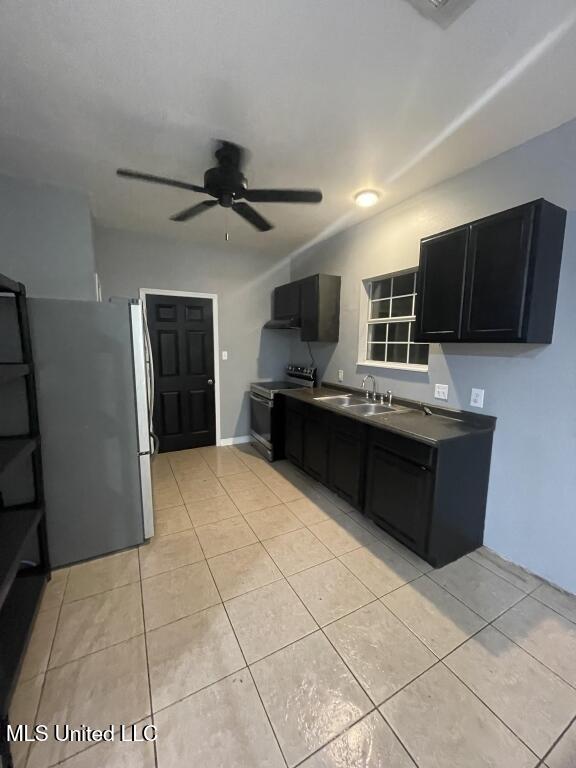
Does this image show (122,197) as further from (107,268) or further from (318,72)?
(318,72)

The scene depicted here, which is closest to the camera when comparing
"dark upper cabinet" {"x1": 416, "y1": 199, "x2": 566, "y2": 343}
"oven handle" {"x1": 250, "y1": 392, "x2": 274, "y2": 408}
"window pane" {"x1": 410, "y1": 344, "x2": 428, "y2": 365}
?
"dark upper cabinet" {"x1": 416, "y1": 199, "x2": 566, "y2": 343}

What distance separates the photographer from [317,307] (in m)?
3.47

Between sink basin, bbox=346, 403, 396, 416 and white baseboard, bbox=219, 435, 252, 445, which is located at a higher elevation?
sink basin, bbox=346, 403, 396, 416

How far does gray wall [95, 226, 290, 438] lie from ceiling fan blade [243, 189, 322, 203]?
81.4 inches

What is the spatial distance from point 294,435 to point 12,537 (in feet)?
7.81

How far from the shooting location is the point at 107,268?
3.48 m

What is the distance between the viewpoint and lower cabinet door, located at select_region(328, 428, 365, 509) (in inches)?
97.9

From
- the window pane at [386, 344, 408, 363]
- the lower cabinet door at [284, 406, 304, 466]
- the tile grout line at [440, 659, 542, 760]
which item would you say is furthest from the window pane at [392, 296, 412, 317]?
the tile grout line at [440, 659, 542, 760]

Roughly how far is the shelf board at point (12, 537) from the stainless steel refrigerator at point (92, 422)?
0.24 meters

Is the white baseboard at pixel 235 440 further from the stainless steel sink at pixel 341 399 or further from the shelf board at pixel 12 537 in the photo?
the shelf board at pixel 12 537

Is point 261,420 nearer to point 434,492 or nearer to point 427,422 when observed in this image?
point 427,422

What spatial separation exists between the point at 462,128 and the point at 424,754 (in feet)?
9.65

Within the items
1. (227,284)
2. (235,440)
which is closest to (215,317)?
(227,284)

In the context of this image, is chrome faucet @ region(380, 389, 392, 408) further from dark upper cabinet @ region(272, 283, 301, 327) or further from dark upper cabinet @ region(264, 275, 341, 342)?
dark upper cabinet @ region(272, 283, 301, 327)
